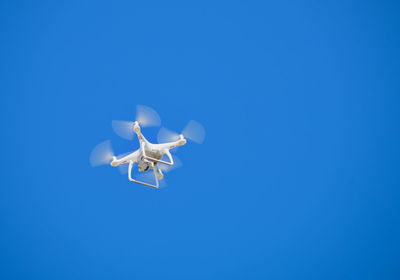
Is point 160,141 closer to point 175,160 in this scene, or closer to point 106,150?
point 175,160

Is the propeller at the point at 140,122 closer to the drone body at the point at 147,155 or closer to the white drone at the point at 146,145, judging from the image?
the white drone at the point at 146,145

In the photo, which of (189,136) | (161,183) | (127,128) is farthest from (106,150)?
(189,136)

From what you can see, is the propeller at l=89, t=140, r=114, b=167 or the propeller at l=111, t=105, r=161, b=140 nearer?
the propeller at l=111, t=105, r=161, b=140

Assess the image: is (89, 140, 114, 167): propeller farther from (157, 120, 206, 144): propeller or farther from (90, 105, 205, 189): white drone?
(157, 120, 206, 144): propeller

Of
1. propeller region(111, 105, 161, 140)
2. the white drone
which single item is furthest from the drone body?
propeller region(111, 105, 161, 140)

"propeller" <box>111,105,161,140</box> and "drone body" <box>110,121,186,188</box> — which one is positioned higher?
"propeller" <box>111,105,161,140</box>

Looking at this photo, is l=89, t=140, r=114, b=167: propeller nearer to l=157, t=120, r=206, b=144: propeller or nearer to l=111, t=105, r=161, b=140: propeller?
l=111, t=105, r=161, b=140: propeller
